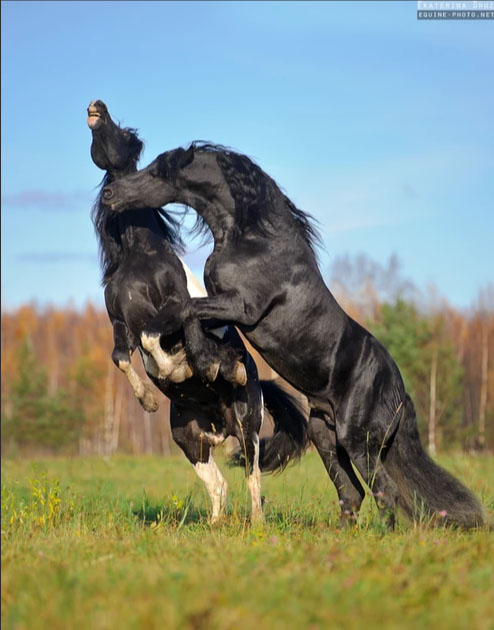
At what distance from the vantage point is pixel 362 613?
132 inches

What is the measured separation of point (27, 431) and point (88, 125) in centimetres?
4158

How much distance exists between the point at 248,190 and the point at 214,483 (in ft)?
8.82

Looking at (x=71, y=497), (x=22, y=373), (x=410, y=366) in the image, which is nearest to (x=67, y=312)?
(x=22, y=373)

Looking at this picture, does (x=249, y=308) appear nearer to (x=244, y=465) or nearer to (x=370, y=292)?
(x=244, y=465)

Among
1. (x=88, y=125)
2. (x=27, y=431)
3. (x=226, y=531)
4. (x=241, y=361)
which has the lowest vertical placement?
(x=27, y=431)

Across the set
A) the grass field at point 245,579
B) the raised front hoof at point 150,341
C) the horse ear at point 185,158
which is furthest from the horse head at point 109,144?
the grass field at point 245,579

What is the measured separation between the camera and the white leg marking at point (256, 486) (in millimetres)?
6902

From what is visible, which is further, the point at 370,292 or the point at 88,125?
the point at 370,292

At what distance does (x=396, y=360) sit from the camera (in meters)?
40.7

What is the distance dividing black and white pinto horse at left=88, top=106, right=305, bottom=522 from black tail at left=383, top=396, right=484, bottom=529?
3.99 feet

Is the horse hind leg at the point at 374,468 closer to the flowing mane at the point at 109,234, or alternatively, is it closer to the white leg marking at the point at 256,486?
the white leg marking at the point at 256,486

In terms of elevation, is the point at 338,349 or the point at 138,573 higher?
the point at 338,349

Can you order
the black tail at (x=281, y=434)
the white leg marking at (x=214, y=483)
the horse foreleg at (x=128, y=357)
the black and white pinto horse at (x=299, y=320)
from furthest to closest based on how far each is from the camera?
the black tail at (x=281, y=434) < the white leg marking at (x=214, y=483) < the horse foreleg at (x=128, y=357) < the black and white pinto horse at (x=299, y=320)

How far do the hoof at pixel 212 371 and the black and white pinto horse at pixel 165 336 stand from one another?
0.4 inches
